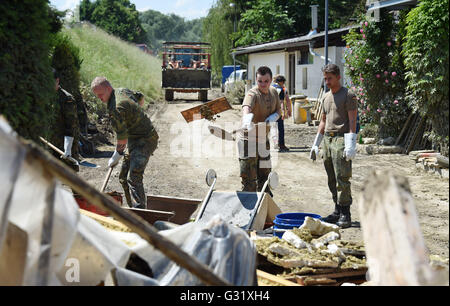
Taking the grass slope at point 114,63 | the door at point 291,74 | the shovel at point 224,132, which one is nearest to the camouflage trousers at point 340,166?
the shovel at point 224,132

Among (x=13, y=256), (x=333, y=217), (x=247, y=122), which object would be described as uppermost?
(x=247, y=122)

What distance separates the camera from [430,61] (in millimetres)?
9820

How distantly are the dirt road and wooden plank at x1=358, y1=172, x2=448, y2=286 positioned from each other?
3217mm

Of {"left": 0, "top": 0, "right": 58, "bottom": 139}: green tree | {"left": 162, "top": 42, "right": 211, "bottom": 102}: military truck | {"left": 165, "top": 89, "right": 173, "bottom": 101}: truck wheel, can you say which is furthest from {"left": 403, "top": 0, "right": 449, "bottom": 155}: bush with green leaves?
{"left": 165, "top": 89, "right": 173, "bottom": 101}: truck wheel

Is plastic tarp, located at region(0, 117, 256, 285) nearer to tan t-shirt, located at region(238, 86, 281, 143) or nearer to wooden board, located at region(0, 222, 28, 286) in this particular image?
wooden board, located at region(0, 222, 28, 286)

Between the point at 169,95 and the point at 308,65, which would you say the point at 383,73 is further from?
the point at 169,95

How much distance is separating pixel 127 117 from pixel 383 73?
8168 millimetres

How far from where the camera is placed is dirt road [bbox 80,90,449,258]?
7345 millimetres

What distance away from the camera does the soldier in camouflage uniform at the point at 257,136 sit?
6.66m

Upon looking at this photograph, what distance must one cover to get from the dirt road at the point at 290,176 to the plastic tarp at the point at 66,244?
10.5 ft

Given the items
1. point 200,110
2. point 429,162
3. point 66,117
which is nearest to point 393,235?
point 200,110
